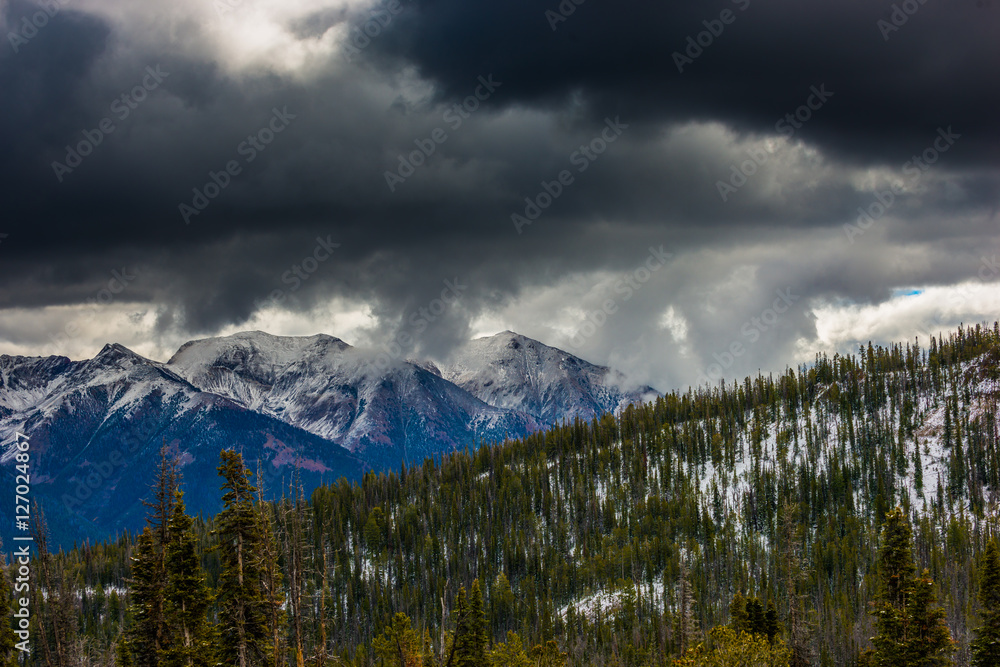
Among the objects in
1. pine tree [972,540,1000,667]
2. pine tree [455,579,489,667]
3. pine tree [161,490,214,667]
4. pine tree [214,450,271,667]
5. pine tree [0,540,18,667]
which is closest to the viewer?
pine tree [0,540,18,667]

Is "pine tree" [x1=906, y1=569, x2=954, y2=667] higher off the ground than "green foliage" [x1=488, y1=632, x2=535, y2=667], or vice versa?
"pine tree" [x1=906, y1=569, x2=954, y2=667]

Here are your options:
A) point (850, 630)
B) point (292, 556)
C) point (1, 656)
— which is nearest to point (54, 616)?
point (1, 656)

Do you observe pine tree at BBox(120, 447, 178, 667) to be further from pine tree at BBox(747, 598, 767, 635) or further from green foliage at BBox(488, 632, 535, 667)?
pine tree at BBox(747, 598, 767, 635)

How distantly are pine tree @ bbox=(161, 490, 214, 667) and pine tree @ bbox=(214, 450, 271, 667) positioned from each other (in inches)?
47.3

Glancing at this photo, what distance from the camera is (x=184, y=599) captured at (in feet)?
164

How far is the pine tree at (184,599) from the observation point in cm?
4953

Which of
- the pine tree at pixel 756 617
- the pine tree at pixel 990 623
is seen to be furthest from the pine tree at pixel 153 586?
the pine tree at pixel 756 617

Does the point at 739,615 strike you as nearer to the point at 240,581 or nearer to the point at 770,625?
the point at 770,625

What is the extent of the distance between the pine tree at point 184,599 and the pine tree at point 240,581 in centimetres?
120

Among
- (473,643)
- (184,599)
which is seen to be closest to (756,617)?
(473,643)

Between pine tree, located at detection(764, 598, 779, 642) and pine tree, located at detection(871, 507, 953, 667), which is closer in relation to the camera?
pine tree, located at detection(871, 507, 953, 667)

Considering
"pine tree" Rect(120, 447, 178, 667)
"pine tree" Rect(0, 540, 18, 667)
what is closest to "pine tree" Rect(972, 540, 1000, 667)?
"pine tree" Rect(120, 447, 178, 667)

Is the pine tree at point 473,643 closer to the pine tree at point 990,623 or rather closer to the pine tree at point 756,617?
the pine tree at point 756,617

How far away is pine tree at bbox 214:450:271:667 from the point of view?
49.0 metres
